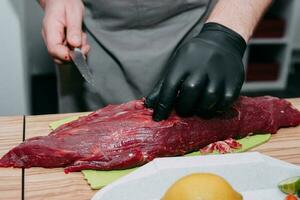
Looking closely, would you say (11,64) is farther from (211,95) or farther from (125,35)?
(211,95)

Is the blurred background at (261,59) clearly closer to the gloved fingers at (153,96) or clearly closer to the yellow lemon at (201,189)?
the gloved fingers at (153,96)

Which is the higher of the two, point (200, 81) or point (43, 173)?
point (200, 81)

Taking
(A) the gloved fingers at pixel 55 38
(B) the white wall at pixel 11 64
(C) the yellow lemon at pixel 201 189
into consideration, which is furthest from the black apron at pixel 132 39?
(B) the white wall at pixel 11 64

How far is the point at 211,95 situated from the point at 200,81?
0.04 meters

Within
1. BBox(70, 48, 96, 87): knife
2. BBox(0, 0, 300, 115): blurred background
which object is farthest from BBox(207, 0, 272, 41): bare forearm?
BBox(0, 0, 300, 115): blurred background

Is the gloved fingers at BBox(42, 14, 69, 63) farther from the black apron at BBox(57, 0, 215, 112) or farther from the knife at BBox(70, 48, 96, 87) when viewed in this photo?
the black apron at BBox(57, 0, 215, 112)

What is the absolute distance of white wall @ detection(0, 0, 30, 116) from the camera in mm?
2143

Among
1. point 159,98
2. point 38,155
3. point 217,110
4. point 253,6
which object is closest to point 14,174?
point 38,155

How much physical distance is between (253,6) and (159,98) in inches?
16.9

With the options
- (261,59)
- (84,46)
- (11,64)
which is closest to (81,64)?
(84,46)

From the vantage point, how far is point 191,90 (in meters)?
1.03

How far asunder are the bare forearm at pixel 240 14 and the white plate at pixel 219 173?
0.37m

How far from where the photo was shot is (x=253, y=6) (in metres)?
1.30

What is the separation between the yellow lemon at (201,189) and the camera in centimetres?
78
